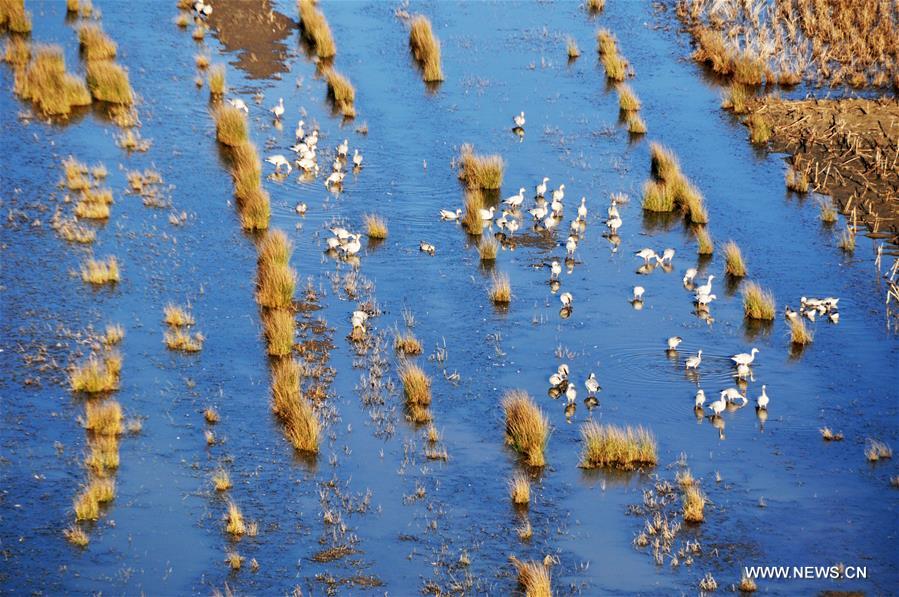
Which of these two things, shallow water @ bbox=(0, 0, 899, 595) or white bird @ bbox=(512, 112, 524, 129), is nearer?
shallow water @ bbox=(0, 0, 899, 595)

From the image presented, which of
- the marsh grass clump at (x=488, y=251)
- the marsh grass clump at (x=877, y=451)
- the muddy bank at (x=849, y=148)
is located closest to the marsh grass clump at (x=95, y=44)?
the marsh grass clump at (x=488, y=251)

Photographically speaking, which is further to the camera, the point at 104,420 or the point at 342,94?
the point at 342,94

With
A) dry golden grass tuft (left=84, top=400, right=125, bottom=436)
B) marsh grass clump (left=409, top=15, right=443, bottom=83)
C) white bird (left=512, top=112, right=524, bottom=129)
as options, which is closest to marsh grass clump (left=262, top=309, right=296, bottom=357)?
dry golden grass tuft (left=84, top=400, right=125, bottom=436)

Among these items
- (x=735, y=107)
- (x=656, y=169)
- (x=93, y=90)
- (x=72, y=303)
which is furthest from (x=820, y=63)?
(x=72, y=303)

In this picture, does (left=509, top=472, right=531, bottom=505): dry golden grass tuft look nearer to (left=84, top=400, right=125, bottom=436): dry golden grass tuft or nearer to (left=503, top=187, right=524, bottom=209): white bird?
(left=84, top=400, right=125, bottom=436): dry golden grass tuft

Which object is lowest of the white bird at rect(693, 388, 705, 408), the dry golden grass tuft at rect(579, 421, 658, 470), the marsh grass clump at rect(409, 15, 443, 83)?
the dry golden grass tuft at rect(579, 421, 658, 470)

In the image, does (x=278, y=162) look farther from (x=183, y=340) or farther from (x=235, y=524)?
(x=235, y=524)

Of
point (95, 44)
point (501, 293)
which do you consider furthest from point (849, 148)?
point (95, 44)
